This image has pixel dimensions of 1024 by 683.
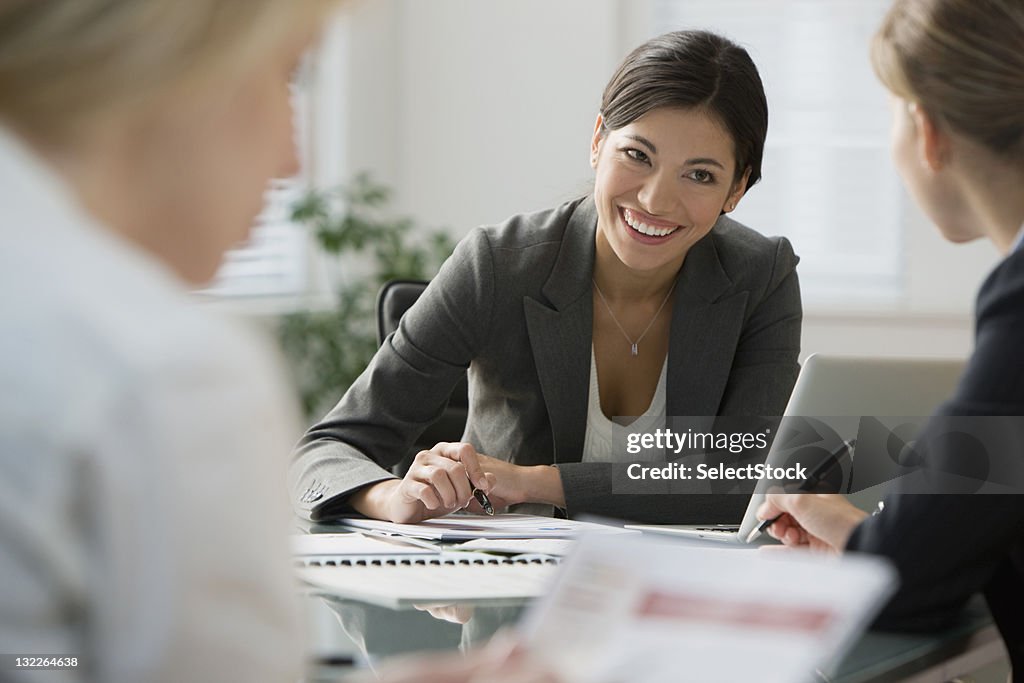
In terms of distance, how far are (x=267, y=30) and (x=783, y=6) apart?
4655 mm

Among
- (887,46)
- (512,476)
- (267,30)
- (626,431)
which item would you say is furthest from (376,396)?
(267,30)

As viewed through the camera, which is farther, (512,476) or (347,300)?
(347,300)

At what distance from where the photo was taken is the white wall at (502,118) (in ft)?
15.8

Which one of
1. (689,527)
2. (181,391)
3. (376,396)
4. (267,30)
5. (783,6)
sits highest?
(783,6)

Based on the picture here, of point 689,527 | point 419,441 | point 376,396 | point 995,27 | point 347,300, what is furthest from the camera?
point 347,300

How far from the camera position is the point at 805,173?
492cm

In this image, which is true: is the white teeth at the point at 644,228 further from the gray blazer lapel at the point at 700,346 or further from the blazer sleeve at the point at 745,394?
the blazer sleeve at the point at 745,394

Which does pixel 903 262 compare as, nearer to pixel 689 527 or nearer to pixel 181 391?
pixel 689 527

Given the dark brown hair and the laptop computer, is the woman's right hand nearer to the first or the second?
the laptop computer

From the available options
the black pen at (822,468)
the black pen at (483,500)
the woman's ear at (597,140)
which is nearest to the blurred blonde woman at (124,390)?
the black pen at (822,468)

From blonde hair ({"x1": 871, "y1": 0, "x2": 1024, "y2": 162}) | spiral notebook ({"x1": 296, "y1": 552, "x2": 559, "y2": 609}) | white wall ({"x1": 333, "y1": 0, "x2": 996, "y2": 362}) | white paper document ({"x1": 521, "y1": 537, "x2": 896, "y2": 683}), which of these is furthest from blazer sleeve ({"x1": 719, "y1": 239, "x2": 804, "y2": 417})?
white wall ({"x1": 333, "y1": 0, "x2": 996, "y2": 362})

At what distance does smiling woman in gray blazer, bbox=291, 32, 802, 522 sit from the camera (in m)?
1.99

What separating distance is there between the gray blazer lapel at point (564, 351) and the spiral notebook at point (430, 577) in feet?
2.11

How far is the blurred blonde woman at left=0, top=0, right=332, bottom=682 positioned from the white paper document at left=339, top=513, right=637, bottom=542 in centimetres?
98
